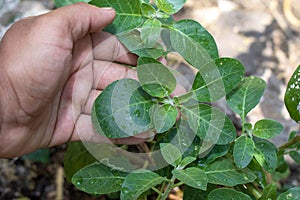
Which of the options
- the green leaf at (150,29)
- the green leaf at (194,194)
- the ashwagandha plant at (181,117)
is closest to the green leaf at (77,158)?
the ashwagandha plant at (181,117)

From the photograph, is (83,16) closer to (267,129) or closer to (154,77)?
(154,77)

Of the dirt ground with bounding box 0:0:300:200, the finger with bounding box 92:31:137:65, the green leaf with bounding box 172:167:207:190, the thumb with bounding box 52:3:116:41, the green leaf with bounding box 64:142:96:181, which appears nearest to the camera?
the green leaf with bounding box 172:167:207:190

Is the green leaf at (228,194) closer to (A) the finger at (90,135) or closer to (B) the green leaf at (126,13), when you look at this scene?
(A) the finger at (90,135)

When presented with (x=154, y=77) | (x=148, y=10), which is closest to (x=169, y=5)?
(x=148, y=10)

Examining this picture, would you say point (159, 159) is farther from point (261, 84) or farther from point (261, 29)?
point (261, 29)

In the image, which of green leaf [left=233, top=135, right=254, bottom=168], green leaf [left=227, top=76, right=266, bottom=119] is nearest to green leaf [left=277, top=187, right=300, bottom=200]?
green leaf [left=233, top=135, right=254, bottom=168]

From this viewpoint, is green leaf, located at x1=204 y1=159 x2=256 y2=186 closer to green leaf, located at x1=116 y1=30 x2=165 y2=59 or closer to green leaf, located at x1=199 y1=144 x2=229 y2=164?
green leaf, located at x1=199 y1=144 x2=229 y2=164

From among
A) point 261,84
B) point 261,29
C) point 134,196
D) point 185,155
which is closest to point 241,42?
point 261,29
